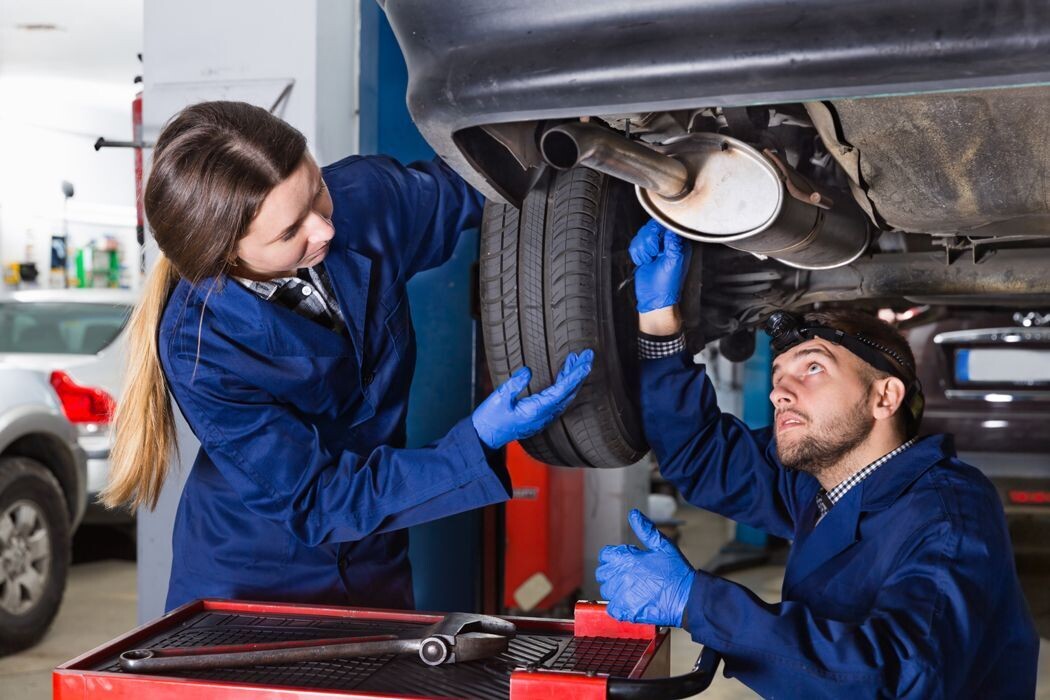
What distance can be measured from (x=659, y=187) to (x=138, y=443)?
33.4 inches

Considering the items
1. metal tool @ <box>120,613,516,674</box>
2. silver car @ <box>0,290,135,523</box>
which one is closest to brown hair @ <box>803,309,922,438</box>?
metal tool @ <box>120,613,516,674</box>

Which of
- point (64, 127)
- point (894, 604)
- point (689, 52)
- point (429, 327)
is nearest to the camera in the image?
point (689, 52)

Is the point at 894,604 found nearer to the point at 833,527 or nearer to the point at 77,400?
the point at 833,527

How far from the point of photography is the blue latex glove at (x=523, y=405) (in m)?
1.49

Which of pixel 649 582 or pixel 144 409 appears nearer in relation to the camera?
pixel 649 582

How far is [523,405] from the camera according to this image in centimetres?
151

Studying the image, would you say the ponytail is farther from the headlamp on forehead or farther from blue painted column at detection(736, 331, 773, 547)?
blue painted column at detection(736, 331, 773, 547)

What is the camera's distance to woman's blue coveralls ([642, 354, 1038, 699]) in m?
1.13

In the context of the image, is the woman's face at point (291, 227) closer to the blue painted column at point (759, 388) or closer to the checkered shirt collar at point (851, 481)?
the checkered shirt collar at point (851, 481)

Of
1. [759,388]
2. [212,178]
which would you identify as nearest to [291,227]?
[212,178]

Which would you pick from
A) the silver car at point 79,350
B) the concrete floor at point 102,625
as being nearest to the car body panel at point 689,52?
the concrete floor at point 102,625

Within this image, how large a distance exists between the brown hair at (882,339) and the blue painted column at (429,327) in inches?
36.6

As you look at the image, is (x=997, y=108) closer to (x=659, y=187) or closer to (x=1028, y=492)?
(x=659, y=187)

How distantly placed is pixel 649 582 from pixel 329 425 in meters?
0.60
